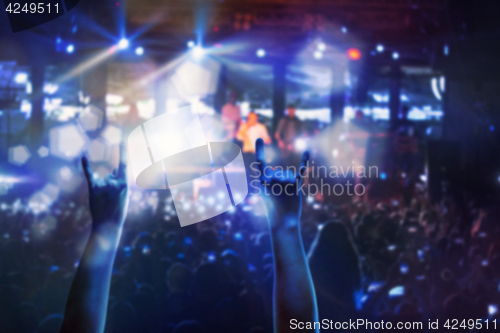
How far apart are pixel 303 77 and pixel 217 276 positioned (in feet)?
22.6

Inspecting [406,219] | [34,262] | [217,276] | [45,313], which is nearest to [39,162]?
[34,262]

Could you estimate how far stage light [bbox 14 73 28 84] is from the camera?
6268mm

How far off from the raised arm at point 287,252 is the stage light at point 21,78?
6.62 meters

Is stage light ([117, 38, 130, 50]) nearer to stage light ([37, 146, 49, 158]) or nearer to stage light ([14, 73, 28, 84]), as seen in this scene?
stage light ([14, 73, 28, 84])

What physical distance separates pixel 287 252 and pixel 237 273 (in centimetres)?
88

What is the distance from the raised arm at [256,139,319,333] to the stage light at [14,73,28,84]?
261 inches

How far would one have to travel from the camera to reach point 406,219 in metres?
3.08

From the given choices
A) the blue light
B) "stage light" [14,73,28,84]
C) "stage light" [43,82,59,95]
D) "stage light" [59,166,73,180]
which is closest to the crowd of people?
"stage light" [59,166,73,180]

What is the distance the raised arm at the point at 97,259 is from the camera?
121cm

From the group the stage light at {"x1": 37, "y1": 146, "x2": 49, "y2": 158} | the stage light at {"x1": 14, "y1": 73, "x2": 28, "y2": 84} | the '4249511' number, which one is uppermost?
the '4249511' number

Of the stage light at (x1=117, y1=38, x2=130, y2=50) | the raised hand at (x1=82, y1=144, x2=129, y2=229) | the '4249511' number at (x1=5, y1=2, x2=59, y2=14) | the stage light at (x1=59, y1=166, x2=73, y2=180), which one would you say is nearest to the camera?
the raised hand at (x1=82, y1=144, x2=129, y2=229)

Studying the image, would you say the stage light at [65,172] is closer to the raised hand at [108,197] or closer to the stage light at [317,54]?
the stage light at [317,54]

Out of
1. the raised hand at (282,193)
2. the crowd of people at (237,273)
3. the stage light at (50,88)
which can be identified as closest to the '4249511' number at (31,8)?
the crowd of people at (237,273)

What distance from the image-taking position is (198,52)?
730 cm
